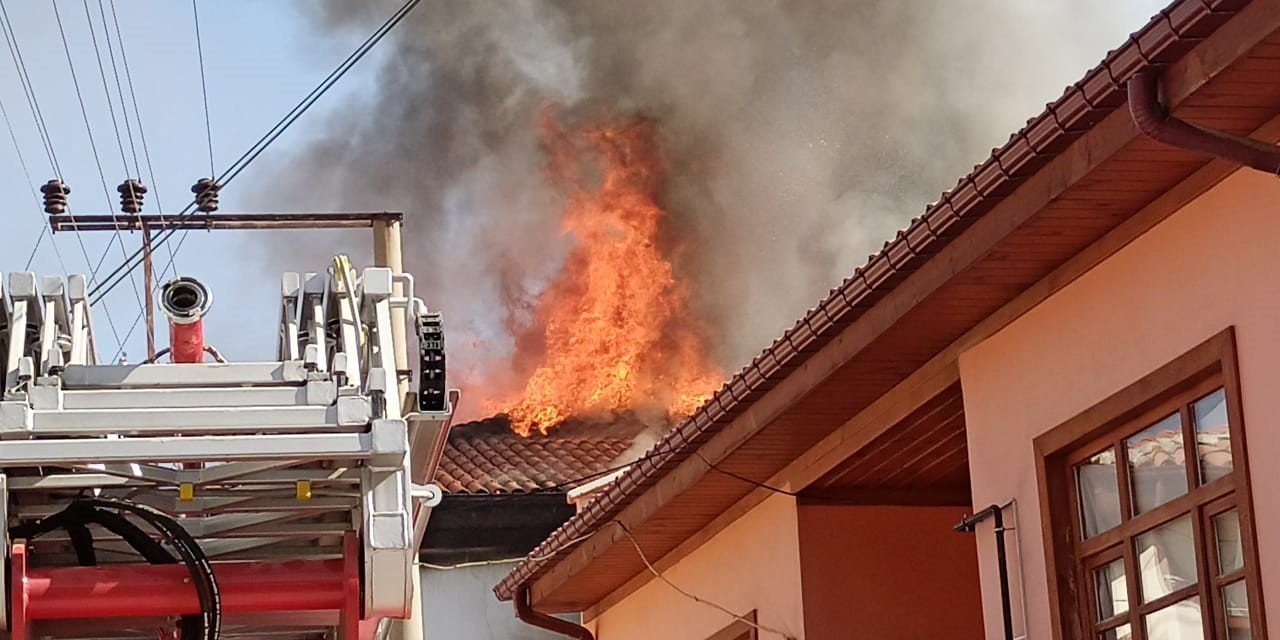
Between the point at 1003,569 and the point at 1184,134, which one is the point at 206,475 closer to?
the point at 1003,569

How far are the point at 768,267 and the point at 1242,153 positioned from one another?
24263 mm

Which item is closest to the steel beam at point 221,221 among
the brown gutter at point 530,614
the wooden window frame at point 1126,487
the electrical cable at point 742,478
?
the brown gutter at point 530,614

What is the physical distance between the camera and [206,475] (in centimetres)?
791

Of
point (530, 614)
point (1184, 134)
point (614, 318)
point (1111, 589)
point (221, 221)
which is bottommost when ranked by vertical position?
point (1111, 589)

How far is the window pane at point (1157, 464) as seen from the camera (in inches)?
320

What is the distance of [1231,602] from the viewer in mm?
7727

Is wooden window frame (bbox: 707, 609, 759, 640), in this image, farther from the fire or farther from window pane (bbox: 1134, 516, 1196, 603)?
the fire

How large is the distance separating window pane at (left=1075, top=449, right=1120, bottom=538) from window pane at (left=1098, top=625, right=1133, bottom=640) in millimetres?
410

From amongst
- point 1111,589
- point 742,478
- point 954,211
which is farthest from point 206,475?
point 742,478

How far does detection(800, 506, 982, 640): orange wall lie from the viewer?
11875mm

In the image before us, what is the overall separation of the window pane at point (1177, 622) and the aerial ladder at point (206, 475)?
288cm

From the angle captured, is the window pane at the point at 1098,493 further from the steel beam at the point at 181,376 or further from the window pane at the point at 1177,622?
the steel beam at the point at 181,376

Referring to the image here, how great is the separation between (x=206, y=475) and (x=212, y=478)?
0.19 feet

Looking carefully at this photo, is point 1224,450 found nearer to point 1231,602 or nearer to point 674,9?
point 1231,602
